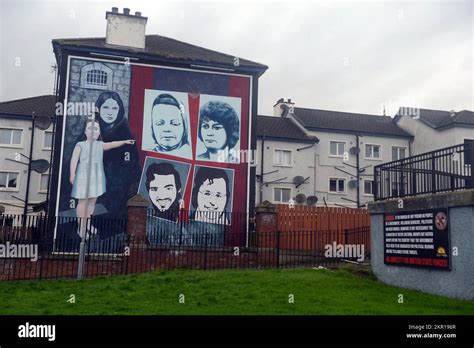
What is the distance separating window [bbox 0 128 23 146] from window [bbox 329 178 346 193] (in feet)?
75.3

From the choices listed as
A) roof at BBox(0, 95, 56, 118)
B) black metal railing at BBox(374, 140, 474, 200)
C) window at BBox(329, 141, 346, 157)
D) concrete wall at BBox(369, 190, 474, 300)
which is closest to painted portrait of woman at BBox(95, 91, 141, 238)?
black metal railing at BBox(374, 140, 474, 200)

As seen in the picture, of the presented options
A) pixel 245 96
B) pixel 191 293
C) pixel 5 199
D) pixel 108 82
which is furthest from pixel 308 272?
pixel 5 199


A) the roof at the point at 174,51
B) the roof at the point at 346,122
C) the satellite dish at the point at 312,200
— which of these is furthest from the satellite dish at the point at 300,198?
the roof at the point at 174,51

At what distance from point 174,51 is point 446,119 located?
2416 cm

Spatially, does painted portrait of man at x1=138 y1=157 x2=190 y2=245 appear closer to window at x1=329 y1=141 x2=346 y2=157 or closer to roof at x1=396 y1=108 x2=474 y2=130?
window at x1=329 y1=141 x2=346 y2=157

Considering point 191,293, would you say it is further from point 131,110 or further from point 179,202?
point 131,110

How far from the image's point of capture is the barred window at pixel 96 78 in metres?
22.0

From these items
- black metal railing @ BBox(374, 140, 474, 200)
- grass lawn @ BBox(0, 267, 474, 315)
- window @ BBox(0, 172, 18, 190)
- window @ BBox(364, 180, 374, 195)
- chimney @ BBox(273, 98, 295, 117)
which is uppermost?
chimney @ BBox(273, 98, 295, 117)

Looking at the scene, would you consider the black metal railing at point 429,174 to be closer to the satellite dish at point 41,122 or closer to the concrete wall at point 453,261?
the concrete wall at point 453,261

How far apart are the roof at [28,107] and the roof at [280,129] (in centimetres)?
1568

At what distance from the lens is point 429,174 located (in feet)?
42.7

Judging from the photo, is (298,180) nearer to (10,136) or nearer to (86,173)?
(86,173)

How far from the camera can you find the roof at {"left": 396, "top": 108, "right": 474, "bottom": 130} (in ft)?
120
